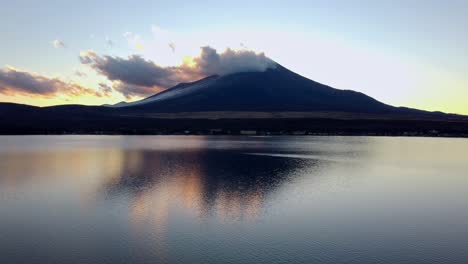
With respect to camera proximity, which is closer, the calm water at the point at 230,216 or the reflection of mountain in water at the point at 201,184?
the calm water at the point at 230,216

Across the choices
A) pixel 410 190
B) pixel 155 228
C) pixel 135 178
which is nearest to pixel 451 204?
pixel 410 190

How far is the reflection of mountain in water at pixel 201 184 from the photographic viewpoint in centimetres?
2814

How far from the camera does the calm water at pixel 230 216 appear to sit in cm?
1875

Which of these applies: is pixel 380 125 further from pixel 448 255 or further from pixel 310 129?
pixel 448 255

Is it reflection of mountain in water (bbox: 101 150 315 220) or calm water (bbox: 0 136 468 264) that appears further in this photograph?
reflection of mountain in water (bbox: 101 150 315 220)

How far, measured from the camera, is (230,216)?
25.7 m

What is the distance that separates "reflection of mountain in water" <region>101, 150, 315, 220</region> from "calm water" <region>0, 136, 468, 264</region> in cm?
12

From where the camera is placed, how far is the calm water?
18.8 m

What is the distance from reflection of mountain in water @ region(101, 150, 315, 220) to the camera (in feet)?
92.3

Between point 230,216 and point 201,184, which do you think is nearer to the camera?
point 230,216

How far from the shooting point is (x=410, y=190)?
122 feet

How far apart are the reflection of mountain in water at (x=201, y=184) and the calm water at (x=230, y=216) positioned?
12cm

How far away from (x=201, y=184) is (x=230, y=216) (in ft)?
42.6

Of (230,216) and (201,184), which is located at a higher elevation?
(201,184)
